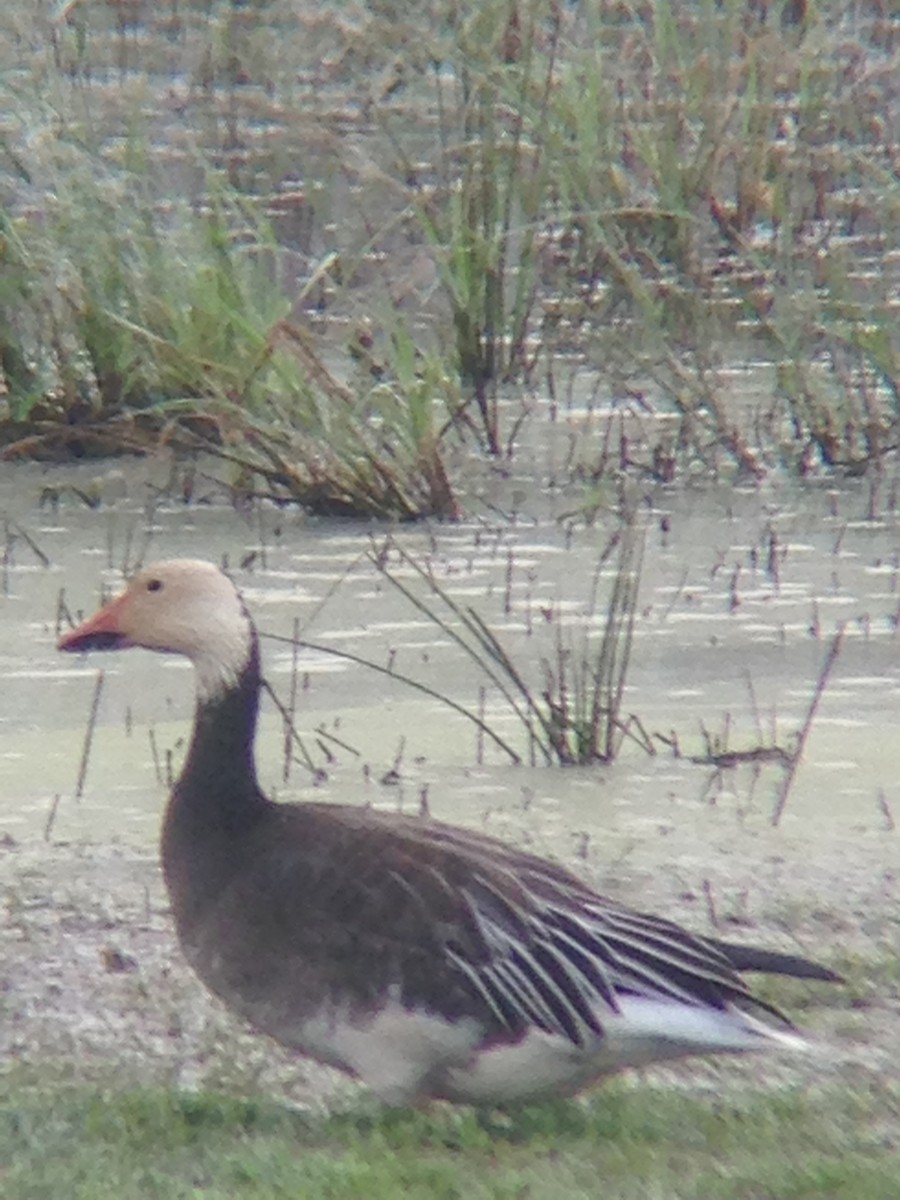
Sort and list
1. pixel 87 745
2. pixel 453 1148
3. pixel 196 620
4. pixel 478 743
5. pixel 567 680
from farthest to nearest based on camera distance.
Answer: pixel 567 680, pixel 478 743, pixel 87 745, pixel 196 620, pixel 453 1148

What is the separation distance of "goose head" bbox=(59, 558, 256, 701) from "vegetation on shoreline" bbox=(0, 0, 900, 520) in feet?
9.84

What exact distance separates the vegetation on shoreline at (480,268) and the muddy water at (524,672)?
0.85 ft

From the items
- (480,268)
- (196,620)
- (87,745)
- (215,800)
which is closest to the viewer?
(215,800)

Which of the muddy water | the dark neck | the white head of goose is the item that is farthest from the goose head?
the muddy water

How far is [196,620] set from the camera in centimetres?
455

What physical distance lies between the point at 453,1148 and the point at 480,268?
5.14 meters

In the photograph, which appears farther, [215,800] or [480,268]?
[480,268]

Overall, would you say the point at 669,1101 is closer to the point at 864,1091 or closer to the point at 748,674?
the point at 864,1091

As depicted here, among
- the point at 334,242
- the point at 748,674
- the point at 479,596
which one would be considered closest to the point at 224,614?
the point at 748,674

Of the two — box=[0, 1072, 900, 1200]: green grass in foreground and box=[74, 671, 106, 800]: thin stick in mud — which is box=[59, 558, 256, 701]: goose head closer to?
box=[0, 1072, 900, 1200]: green grass in foreground

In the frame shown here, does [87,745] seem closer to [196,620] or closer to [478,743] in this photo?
[478,743]

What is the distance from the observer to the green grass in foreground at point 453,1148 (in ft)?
11.9

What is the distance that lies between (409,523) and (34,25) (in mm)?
2023

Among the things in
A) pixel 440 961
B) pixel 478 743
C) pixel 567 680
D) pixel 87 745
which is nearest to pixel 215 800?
pixel 440 961
